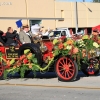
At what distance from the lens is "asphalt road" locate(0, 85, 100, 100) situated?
790 cm

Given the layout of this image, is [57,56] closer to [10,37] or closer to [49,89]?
[49,89]

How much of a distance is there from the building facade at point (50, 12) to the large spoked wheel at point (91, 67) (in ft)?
97.6

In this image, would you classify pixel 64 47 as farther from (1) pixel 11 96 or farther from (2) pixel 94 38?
Answer: (1) pixel 11 96

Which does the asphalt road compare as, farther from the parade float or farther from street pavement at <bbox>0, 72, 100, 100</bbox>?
the parade float

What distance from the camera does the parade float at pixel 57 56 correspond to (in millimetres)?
9734

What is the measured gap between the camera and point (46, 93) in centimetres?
845

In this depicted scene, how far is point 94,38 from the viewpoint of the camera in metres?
10.1

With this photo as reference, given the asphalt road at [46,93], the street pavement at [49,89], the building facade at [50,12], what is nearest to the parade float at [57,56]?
the street pavement at [49,89]

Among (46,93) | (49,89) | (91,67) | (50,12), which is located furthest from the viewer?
(50,12)

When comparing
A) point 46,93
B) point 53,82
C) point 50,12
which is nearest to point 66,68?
point 53,82

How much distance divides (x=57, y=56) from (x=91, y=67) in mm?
1273


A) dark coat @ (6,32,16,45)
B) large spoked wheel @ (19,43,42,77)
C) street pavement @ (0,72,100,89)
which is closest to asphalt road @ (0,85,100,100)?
street pavement @ (0,72,100,89)

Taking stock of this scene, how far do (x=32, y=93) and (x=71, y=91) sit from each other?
0.97 m

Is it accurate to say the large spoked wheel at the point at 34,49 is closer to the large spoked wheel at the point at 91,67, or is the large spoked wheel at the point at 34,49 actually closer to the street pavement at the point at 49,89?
the street pavement at the point at 49,89
